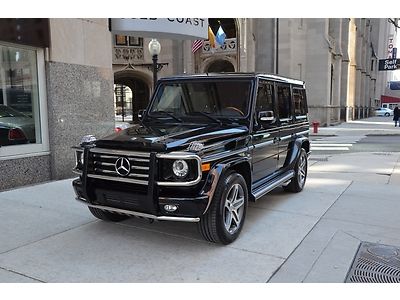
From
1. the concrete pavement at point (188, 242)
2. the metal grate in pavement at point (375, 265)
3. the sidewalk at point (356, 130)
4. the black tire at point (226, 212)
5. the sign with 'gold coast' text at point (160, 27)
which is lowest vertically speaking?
the sidewalk at point (356, 130)

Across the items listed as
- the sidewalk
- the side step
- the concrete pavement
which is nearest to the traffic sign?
the sidewalk

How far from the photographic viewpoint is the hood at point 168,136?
4.20 meters

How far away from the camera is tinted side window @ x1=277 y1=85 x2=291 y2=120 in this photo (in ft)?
20.7

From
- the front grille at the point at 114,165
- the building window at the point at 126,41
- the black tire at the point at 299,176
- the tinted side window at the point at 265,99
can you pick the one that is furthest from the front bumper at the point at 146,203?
the building window at the point at 126,41

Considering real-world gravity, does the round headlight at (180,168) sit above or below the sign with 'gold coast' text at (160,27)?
below

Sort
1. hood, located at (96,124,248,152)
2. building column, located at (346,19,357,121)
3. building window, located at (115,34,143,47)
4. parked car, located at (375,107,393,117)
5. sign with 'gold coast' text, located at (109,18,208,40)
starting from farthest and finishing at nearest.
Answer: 1. parked car, located at (375,107,393,117)
2. building column, located at (346,19,357,121)
3. building window, located at (115,34,143,47)
4. sign with 'gold coast' text, located at (109,18,208,40)
5. hood, located at (96,124,248,152)

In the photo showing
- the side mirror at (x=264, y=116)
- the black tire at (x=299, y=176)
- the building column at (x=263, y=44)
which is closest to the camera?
the side mirror at (x=264, y=116)

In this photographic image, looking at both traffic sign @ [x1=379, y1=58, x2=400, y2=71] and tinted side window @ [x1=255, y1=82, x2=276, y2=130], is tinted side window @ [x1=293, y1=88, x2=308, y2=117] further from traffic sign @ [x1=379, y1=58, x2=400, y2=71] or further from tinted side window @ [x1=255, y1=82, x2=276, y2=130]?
traffic sign @ [x1=379, y1=58, x2=400, y2=71]

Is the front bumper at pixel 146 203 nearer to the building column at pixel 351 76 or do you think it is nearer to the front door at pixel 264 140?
the front door at pixel 264 140

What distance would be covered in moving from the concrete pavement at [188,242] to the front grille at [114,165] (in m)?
0.78

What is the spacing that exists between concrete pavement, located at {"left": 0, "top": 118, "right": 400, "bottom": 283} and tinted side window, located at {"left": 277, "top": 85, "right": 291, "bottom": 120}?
1.42 metres

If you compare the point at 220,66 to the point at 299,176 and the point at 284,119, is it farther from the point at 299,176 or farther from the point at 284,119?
the point at 284,119

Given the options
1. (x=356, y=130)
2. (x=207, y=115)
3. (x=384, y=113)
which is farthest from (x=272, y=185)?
(x=384, y=113)
